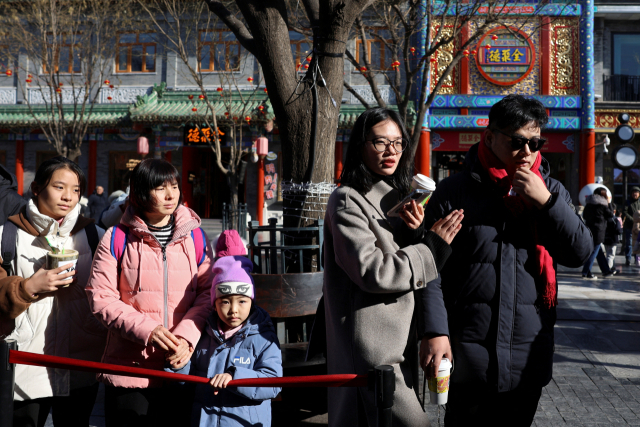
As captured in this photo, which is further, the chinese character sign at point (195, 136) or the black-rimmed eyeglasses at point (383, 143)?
the chinese character sign at point (195, 136)

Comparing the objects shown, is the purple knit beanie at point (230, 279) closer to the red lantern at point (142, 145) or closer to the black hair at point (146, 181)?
the black hair at point (146, 181)

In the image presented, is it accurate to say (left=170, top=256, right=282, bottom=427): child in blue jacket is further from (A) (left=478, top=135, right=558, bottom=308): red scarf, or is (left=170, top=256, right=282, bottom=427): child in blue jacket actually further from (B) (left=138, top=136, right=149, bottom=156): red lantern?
(B) (left=138, top=136, right=149, bottom=156): red lantern

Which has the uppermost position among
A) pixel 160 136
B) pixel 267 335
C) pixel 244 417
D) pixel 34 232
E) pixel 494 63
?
pixel 494 63

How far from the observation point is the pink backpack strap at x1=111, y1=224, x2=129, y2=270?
2414mm

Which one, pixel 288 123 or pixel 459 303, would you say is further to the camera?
pixel 288 123

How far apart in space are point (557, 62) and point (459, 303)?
57.1ft

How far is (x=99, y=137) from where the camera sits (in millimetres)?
19688

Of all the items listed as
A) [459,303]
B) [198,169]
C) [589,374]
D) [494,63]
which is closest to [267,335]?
[459,303]

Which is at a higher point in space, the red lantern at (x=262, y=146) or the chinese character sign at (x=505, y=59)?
the chinese character sign at (x=505, y=59)

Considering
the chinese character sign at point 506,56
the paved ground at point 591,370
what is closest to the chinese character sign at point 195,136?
the chinese character sign at point 506,56

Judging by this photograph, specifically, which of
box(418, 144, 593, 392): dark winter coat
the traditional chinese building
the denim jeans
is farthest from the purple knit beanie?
the traditional chinese building

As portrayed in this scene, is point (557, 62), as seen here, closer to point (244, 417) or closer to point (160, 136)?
point (160, 136)

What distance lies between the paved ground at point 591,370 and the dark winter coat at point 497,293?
4.10 ft

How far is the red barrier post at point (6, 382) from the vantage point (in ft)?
7.00
